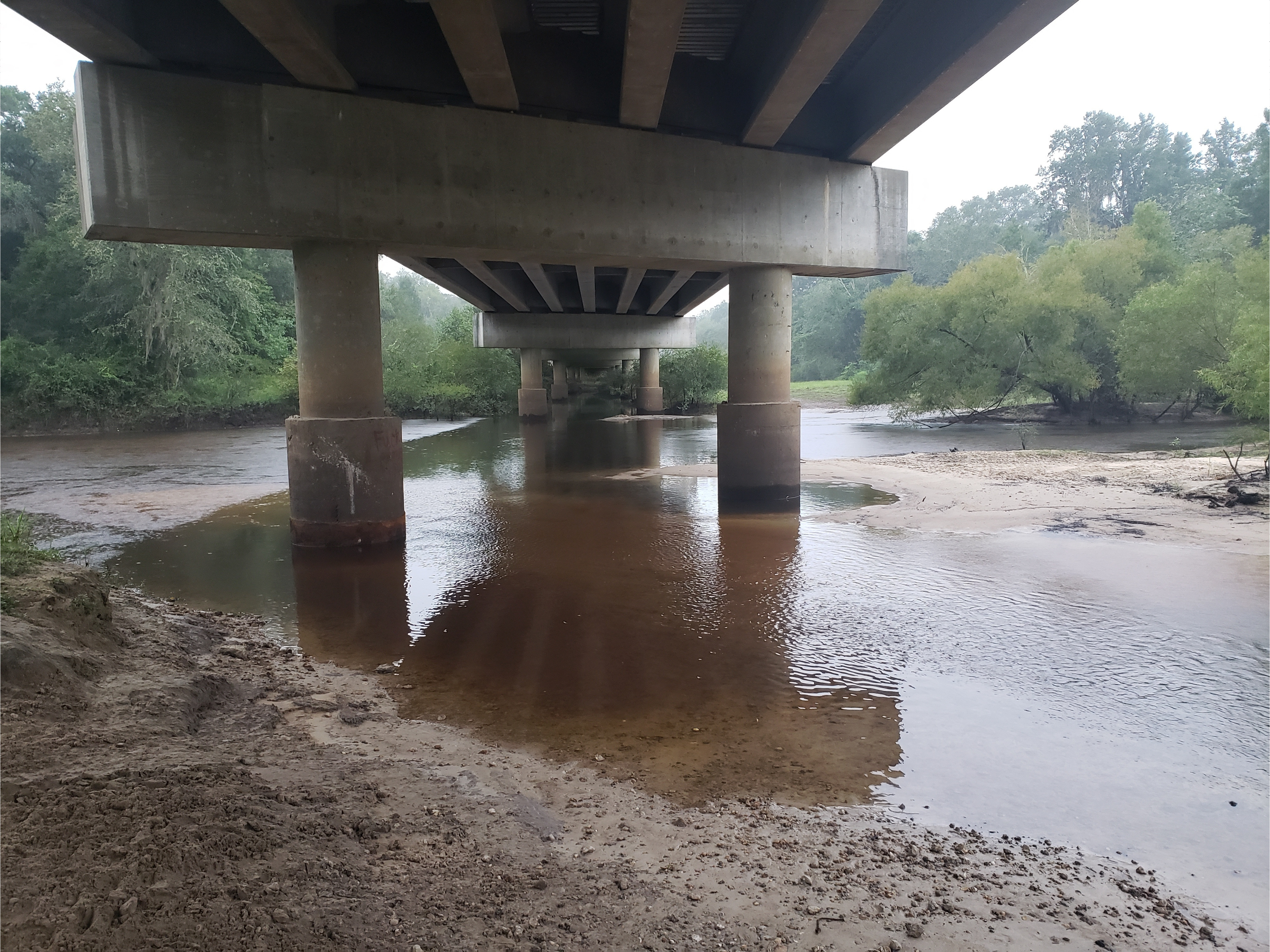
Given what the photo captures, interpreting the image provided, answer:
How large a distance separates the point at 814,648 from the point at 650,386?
42994 millimetres

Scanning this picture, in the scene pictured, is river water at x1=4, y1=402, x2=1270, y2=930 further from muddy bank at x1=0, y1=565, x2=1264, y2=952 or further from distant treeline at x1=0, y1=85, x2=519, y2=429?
distant treeline at x1=0, y1=85, x2=519, y2=429

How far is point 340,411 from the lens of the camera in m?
10.3

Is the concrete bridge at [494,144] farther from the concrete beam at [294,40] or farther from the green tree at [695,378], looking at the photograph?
the green tree at [695,378]

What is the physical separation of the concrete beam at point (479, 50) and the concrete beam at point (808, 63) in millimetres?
3257

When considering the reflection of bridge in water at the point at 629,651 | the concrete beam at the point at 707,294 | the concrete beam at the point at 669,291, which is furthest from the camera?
the concrete beam at the point at 707,294

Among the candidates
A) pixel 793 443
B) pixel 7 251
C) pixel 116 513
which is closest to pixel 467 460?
pixel 116 513

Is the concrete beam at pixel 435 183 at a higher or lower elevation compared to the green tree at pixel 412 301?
lower

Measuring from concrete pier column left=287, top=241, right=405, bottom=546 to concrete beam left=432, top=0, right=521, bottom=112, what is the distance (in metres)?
2.42

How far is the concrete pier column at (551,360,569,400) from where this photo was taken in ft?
218

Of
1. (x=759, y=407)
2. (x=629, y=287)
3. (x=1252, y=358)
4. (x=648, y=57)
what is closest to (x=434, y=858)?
(x=648, y=57)

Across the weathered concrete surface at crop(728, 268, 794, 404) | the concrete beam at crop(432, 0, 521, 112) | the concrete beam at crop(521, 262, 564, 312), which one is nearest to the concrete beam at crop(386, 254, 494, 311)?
the concrete beam at crop(521, 262, 564, 312)

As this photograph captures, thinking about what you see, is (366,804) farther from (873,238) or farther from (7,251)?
(7,251)

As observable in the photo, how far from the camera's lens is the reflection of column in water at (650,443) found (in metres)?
20.8

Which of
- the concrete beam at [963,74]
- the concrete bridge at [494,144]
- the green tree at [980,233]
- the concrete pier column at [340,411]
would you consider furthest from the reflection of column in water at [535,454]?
the green tree at [980,233]
